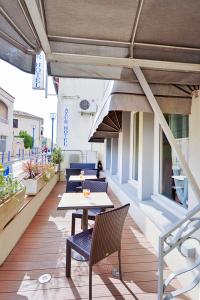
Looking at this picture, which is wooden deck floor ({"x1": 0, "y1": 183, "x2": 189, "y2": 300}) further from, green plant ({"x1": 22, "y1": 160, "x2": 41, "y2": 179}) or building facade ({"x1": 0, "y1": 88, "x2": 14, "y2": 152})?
building facade ({"x1": 0, "y1": 88, "x2": 14, "y2": 152})

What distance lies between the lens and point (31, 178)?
620 cm

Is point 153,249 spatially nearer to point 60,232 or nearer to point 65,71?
point 60,232

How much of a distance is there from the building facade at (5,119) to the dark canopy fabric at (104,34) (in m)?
19.8

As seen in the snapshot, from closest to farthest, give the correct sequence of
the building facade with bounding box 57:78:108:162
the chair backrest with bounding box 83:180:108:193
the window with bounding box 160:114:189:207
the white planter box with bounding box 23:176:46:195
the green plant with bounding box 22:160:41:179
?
the window with bounding box 160:114:189:207
the chair backrest with bounding box 83:180:108:193
the white planter box with bounding box 23:176:46:195
the green plant with bounding box 22:160:41:179
the building facade with bounding box 57:78:108:162

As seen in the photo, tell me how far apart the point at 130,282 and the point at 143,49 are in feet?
9.42

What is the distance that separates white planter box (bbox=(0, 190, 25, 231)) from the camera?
3.39m

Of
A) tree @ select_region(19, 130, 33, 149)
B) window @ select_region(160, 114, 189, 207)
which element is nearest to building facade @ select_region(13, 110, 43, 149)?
tree @ select_region(19, 130, 33, 149)

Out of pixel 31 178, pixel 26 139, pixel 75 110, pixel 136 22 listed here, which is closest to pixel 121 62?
Answer: pixel 136 22

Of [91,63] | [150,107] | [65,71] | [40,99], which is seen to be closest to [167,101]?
[150,107]

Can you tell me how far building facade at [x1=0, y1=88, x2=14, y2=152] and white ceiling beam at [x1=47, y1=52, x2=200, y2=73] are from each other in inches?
780

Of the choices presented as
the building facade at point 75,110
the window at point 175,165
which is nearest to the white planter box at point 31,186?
the window at point 175,165

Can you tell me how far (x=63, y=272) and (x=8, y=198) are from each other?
1473mm

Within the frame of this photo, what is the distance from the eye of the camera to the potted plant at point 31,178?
233 inches

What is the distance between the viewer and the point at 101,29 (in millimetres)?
2105
